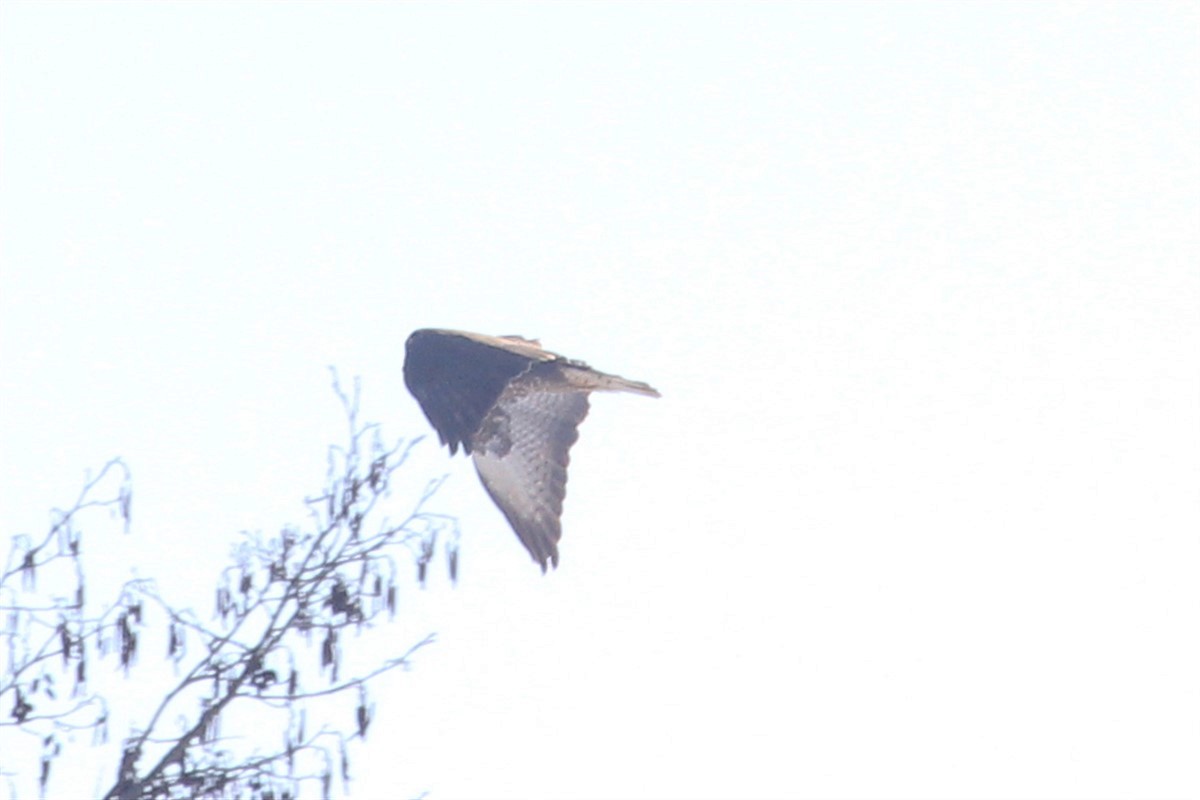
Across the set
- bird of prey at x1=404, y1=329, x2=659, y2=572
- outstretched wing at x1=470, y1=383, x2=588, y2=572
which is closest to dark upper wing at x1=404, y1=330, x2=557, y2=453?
bird of prey at x1=404, y1=329, x2=659, y2=572

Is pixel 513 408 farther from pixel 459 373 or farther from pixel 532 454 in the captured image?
pixel 459 373

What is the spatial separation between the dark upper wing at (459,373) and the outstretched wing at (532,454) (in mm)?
163

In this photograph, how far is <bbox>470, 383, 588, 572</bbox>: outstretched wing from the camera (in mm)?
11398

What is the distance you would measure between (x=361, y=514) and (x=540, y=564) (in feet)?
10.5

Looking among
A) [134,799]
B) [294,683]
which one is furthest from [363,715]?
[134,799]

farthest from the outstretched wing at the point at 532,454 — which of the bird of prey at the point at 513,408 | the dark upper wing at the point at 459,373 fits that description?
the dark upper wing at the point at 459,373

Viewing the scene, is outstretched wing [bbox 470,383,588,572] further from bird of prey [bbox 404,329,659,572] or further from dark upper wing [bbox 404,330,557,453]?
dark upper wing [bbox 404,330,557,453]

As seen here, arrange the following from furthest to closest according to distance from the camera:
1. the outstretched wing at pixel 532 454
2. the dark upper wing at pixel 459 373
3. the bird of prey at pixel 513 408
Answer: the outstretched wing at pixel 532 454 < the bird of prey at pixel 513 408 < the dark upper wing at pixel 459 373

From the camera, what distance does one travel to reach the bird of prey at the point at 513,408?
35.6 ft

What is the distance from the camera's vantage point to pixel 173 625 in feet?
26.5

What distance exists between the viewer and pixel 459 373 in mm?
10922

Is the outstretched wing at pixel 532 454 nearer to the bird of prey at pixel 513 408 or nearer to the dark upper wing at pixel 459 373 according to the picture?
the bird of prey at pixel 513 408

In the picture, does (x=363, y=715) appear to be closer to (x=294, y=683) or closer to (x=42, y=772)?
(x=294, y=683)

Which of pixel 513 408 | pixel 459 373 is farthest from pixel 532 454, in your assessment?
pixel 459 373
